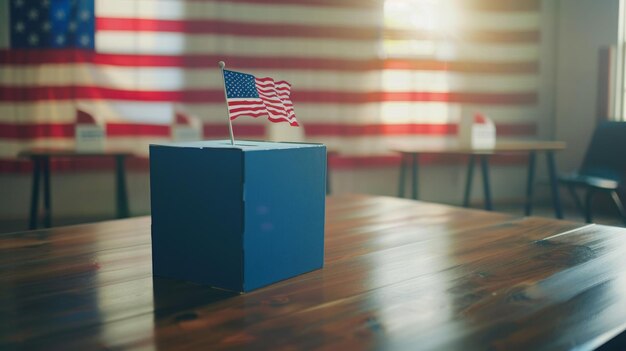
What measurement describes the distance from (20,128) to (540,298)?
12.8ft

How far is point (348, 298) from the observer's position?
743 mm

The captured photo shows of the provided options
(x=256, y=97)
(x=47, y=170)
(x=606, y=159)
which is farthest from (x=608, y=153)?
(x=256, y=97)

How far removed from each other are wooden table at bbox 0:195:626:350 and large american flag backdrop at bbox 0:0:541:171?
10.1 ft

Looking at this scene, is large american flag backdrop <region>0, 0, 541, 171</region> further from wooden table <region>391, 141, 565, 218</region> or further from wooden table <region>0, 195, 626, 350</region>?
wooden table <region>0, 195, 626, 350</region>

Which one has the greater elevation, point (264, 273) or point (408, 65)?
point (408, 65)

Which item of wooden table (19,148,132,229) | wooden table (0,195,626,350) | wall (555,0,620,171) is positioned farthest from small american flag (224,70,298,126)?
wall (555,0,620,171)

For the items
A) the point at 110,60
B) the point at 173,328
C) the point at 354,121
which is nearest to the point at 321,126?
the point at 354,121

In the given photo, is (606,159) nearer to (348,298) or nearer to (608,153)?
(608,153)

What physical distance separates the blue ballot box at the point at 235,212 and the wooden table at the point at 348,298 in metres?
0.03

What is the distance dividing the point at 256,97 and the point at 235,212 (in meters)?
0.20

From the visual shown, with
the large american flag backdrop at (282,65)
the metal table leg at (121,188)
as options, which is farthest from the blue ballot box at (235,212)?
the large american flag backdrop at (282,65)

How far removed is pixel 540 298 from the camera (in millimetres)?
751

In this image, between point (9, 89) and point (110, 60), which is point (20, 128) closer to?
point (9, 89)

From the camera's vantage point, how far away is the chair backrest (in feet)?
12.3
